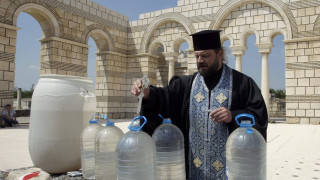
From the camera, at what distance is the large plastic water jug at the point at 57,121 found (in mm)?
2818

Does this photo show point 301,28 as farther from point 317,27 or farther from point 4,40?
point 4,40

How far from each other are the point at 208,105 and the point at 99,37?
13443 mm

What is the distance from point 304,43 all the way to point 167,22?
278 inches

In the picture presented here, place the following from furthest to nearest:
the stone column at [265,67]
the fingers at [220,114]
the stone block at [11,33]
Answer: the stone column at [265,67] < the stone block at [11,33] < the fingers at [220,114]

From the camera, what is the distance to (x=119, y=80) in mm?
15781

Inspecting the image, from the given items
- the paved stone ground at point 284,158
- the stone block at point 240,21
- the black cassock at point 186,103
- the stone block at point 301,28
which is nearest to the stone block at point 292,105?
the stone block at point 301,28

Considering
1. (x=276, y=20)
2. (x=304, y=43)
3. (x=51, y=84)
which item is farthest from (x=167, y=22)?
(x=51, y=84)

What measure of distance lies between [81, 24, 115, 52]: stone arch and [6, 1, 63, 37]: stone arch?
5.26ft

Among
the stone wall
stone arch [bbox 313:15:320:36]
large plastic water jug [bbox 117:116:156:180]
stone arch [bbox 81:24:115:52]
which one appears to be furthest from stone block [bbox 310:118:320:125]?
large plastic water jug [bbox 117:116:156:180]

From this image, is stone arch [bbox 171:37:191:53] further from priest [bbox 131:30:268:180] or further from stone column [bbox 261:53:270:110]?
priest [bbox 131:30:268:180]

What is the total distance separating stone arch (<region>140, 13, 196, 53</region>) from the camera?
14.0 metres

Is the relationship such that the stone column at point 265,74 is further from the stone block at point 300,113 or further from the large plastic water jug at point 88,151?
the large plastic water jug at point 88,151

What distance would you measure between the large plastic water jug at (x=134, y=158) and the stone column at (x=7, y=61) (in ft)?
32.1

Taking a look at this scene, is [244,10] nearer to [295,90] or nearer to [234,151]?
[295,90]
